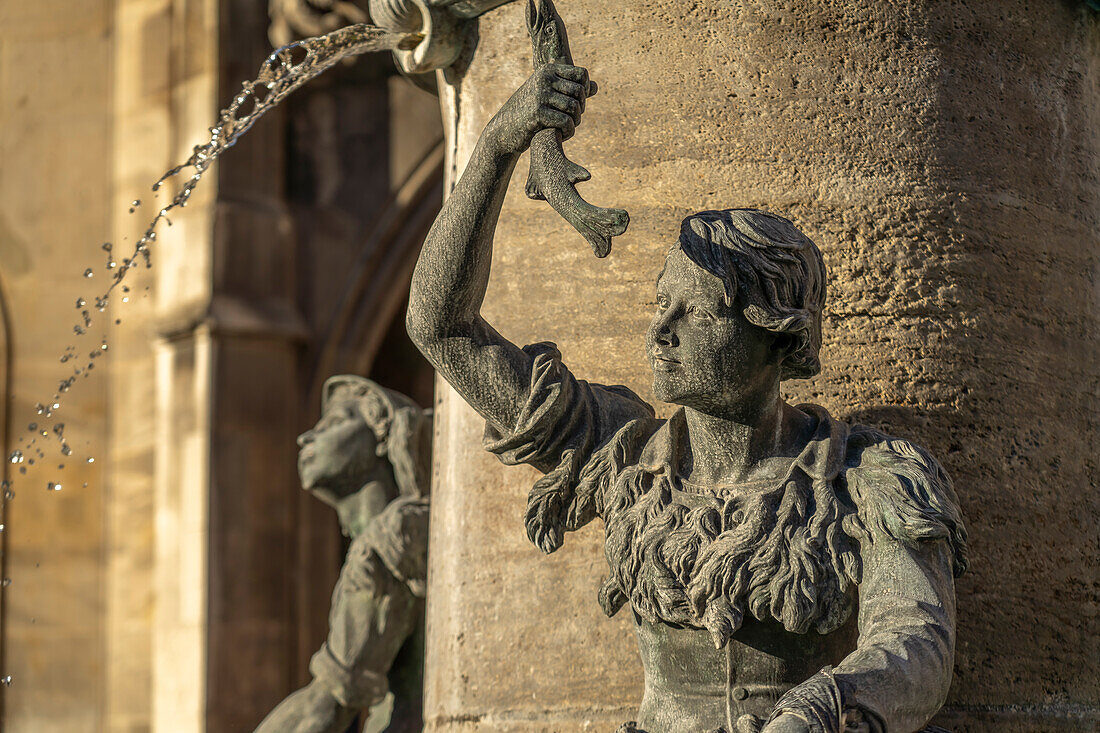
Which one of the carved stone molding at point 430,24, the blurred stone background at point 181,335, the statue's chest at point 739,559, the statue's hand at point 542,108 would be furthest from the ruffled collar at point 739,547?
the blurred stone background at point 181,335

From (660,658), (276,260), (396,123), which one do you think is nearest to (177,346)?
(276,260)

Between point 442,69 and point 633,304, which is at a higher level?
point 442,69

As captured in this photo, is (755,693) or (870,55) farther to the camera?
(870,55)

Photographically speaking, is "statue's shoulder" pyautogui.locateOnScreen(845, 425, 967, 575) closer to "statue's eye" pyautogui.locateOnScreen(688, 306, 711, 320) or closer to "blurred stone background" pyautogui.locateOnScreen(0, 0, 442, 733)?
"statue's eye" pyautogui.locateOnScreen(688, 306, 711, 320)

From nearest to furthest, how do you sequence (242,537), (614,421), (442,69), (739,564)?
(739,564) → (614,421) → (442,69) → (242,537)

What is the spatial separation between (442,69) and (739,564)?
74.2 inches

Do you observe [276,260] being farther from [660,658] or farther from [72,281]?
[660,658]

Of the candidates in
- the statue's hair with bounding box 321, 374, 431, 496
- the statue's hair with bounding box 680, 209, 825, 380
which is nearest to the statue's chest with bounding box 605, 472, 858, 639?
the statue's hair with bounding box 680, 209, 825, 380

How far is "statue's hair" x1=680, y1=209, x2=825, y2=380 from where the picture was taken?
3.08 meters

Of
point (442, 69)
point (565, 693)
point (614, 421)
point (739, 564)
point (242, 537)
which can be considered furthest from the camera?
point (242, 537)

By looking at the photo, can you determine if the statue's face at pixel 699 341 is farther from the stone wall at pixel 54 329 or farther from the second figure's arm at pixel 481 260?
the stone wall at pixel 54 329

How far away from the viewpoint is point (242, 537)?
9531 mm

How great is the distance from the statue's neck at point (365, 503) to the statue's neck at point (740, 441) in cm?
343

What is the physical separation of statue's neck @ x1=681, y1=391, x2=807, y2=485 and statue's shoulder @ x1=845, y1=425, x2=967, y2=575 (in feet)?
0.44
